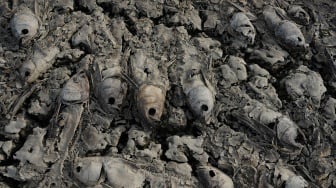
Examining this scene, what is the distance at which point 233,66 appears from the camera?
9.83ft

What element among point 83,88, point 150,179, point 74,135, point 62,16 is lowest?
point 150,179

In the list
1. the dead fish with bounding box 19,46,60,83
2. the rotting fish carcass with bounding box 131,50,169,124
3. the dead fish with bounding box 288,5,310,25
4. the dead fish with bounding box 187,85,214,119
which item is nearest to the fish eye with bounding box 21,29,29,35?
the dead fish with bounding box 19,46,60,83

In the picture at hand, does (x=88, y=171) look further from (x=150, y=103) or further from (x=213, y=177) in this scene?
(x=213, y=177)

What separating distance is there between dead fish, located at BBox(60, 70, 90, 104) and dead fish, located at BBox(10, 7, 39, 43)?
1.39ft

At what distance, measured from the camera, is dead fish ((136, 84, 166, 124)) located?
2.66 m

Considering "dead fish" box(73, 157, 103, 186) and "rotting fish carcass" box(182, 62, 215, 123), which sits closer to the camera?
"dead fish" box(73, 157, 103, 186)

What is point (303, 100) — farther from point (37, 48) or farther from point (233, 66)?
point (37, 48)

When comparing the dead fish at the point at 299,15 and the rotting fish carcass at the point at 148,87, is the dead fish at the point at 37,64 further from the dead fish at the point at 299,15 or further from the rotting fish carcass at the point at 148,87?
the dead fish at the point at 299,15

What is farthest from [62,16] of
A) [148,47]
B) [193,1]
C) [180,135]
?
[180,135]

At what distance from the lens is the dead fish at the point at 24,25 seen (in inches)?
116

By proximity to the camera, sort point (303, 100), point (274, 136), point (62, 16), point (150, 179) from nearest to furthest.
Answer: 1. point (150, 179)
2. point (274, 136)
3. point (303, 100)
4. point (62, 16)

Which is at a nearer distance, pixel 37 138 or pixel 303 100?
pixel 37 138

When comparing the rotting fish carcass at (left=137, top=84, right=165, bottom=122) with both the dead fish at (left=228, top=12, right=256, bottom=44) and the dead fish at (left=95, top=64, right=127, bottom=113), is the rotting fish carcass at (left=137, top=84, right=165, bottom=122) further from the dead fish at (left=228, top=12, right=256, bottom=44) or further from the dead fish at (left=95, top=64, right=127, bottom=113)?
the dead fish at (left=228, top=12, right=256, bottom=44)

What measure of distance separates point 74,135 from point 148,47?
0.74 metres
